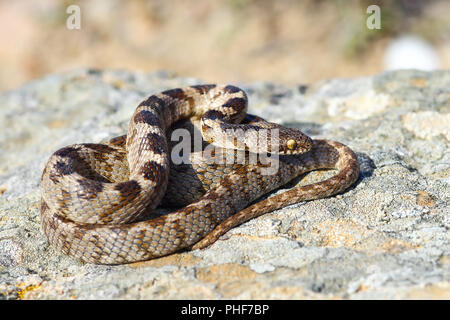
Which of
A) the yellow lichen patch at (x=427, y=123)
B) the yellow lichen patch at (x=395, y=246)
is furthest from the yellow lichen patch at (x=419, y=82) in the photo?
the yellow lichen patch at (x=395, y=246)

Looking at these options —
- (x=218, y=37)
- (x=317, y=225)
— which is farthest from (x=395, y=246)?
(x=218, y=37)

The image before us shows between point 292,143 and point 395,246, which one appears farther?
point 292,143

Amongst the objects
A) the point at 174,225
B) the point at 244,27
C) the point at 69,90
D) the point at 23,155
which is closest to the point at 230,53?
the point at 244,27

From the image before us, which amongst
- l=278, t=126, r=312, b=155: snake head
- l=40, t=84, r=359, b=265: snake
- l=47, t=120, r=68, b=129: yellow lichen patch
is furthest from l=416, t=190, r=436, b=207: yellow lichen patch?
l=47, t=120, r=68, b=129: yellow lichen patch

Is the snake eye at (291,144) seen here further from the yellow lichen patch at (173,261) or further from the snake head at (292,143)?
the yellow lichen patch at (173,261)

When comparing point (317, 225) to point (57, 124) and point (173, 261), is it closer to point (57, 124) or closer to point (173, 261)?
point (173, 261)
